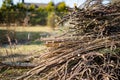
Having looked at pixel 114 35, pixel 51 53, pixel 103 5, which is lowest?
pixel 51 53

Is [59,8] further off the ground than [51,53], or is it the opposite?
[51,53]

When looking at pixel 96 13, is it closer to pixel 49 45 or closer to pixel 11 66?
pixel 49 45

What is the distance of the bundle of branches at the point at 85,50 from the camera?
14.8 feet

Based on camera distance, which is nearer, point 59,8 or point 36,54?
point 36,54

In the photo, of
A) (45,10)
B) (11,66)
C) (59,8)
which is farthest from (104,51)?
(45,10)

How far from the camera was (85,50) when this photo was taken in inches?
183

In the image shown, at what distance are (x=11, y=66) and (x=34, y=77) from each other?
1.03 metres

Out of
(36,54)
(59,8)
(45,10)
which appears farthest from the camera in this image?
(45,10)

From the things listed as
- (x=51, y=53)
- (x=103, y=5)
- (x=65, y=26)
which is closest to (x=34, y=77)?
(x=51, y=53)

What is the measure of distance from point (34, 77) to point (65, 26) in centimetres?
101

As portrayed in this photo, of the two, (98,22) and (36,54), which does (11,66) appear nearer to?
(36,54)

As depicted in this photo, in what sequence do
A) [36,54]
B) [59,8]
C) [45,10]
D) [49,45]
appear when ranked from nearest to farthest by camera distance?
1. [49,45]
2. [36,54]
3. [59,8]
4. [45,10]

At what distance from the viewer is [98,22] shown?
192 inches

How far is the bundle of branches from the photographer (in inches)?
178
